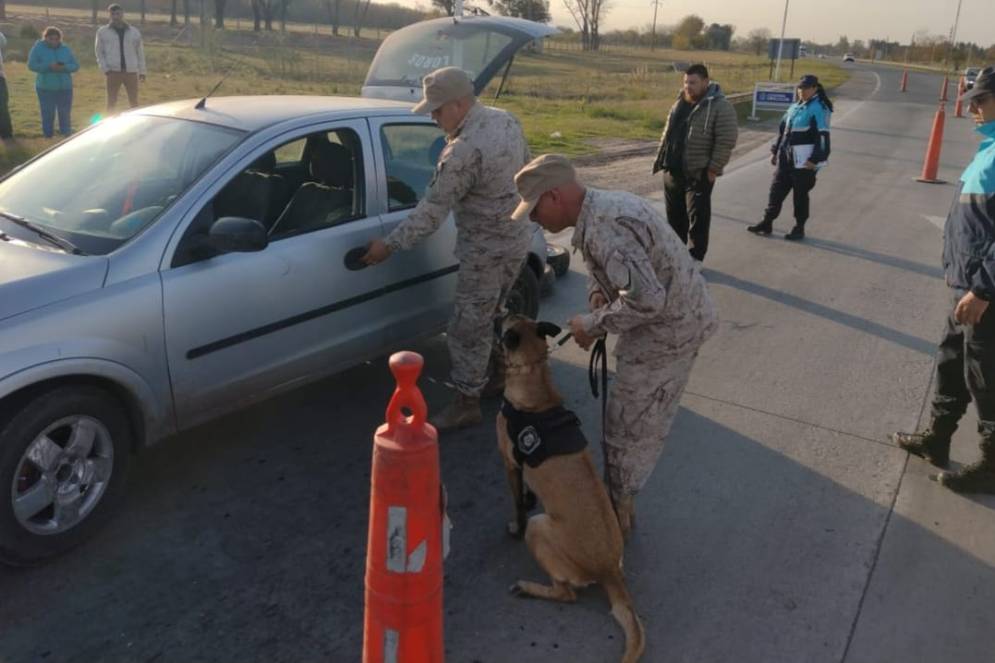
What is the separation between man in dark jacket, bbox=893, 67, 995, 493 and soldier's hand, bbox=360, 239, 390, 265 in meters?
2.73

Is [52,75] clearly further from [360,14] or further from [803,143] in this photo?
[360,14]

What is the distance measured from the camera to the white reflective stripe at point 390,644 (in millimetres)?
2180

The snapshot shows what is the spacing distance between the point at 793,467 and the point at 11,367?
3567mm

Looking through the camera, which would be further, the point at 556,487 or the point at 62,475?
the point at 62,475

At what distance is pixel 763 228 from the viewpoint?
30.1 ft

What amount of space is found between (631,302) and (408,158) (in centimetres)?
225

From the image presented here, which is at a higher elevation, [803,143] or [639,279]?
[803,143]

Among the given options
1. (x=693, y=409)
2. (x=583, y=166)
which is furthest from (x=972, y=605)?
(x=583, y=166)

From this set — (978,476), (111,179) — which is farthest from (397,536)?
(978,476)

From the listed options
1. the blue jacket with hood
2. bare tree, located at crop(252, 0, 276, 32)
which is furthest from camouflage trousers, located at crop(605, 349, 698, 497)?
bare tree, located at crop(252, 0, 276, 32)

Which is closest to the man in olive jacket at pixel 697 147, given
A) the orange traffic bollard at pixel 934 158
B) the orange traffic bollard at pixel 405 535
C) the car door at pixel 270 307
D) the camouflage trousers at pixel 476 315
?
the camouflage trousers at pixel 476 315

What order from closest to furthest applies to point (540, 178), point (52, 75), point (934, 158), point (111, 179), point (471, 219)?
point (540, 178) < point (111, 179) < point (471, 219) < point (52, 75) < point (934, 158)

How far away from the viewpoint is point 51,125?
11.8m

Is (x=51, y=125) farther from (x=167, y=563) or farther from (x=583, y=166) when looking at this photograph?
(x=167, y=563)
